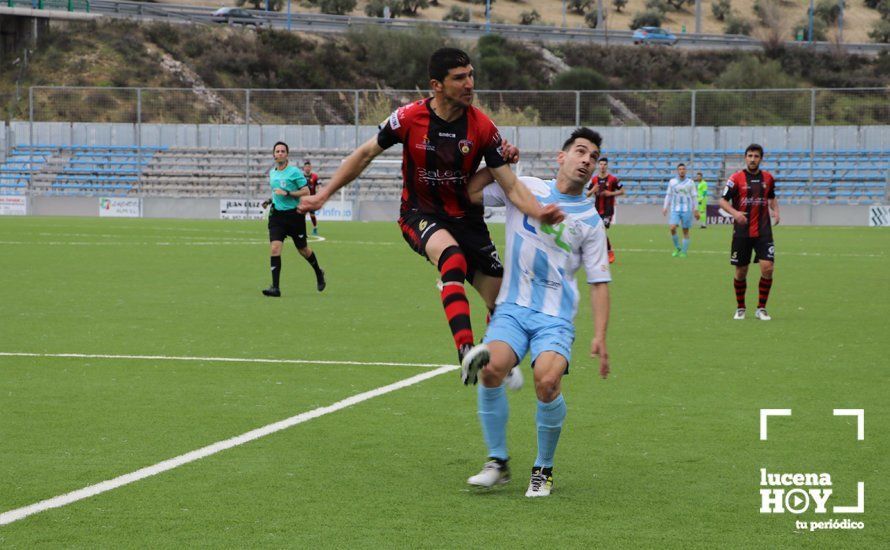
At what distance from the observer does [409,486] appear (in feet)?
21.5

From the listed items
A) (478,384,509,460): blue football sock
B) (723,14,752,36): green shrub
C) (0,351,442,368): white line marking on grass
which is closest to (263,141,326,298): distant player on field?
(0,351,442,368): white line marking on grass

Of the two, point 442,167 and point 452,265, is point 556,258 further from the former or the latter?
point 442,167

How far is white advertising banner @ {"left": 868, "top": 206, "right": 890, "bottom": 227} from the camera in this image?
44.1 metres

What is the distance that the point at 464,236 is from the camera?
25.0 ft

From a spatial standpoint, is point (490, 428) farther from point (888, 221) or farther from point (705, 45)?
point (705, 45)

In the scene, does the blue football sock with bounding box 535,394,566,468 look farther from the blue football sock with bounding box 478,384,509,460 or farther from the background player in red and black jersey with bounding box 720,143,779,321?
the background player in red and black jersey with bounding box 720,143,779,321

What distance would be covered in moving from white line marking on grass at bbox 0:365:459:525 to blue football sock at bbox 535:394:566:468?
1985 mm

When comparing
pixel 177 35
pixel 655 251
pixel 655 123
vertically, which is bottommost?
pixel 655 251

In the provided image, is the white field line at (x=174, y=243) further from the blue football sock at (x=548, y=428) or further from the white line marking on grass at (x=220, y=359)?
the blue football sock at (x=548, y=428)

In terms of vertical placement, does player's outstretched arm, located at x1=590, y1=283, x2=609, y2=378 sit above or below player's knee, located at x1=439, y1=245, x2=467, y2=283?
below

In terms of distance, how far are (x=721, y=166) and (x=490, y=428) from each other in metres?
43.6

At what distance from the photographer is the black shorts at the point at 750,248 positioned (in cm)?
1529

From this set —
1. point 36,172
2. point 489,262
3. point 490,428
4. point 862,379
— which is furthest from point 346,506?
point 36,172

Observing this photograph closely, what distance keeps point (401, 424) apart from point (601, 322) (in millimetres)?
2296
